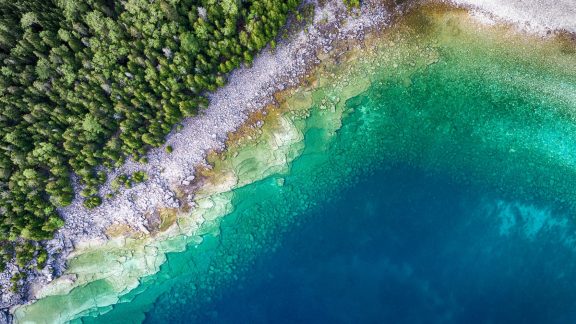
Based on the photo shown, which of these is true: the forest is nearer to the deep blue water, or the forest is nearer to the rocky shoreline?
the rocky shoreline

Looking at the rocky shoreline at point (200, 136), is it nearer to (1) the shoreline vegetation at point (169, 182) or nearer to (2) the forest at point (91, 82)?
(1) the shoreline vegetation at point (169, 182)

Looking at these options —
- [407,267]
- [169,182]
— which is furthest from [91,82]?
[407,267]

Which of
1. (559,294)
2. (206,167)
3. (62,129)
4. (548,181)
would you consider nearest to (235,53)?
(206,167)

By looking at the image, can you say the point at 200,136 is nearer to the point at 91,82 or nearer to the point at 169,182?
the point at 169,182

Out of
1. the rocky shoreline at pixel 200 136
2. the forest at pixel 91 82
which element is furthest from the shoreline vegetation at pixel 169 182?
the forest at pixel 91 82

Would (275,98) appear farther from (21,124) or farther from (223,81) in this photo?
(21,124)
